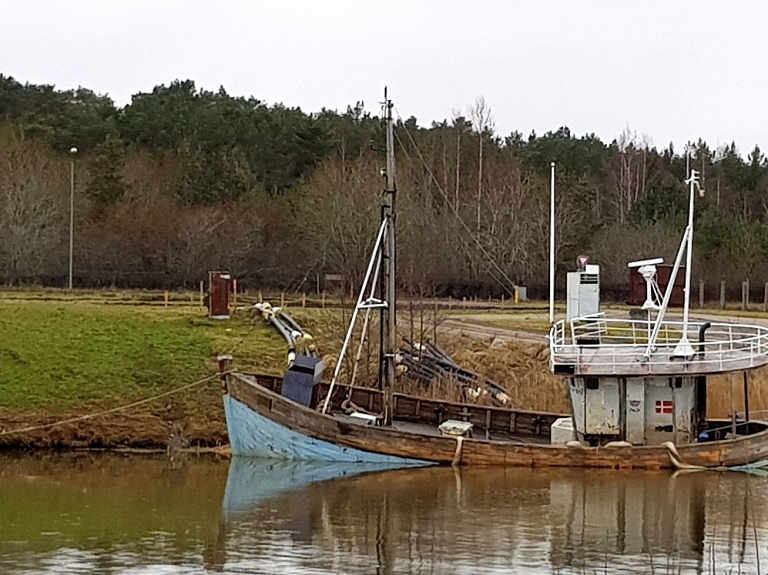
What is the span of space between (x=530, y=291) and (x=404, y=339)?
2973 centimetres

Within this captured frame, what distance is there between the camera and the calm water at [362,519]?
20.6 metres

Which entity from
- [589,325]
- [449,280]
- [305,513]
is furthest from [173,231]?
[305,513]

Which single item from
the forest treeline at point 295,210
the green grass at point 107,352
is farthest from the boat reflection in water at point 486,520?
the forest treeline at point 295,210

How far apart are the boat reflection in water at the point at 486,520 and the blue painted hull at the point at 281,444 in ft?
1.06

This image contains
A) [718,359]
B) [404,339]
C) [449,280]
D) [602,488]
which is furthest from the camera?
[449,280]

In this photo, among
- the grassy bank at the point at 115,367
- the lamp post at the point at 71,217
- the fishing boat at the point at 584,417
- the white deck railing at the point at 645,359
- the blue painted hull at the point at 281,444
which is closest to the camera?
the white deck railing at the point at 645,359

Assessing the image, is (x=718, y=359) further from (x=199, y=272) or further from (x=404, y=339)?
(x=199, y=272)

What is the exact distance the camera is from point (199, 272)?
2643 inches

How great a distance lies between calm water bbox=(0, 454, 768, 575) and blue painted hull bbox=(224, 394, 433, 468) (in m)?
0.39

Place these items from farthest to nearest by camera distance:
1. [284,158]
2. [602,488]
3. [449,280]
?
[284,158] → [449,280] → [602,488]

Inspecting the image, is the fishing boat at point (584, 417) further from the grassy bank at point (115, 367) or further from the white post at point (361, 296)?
the grassy bank at point (115, 367)

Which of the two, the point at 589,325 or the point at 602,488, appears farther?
the point at 589,325

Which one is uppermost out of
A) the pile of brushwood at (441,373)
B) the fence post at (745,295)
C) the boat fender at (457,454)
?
the fence post at (745,295)

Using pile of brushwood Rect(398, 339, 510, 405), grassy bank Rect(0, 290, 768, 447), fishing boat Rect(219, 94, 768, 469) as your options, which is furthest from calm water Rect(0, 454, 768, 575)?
pile of brushwood Rect(398, 339, 510, 405)
